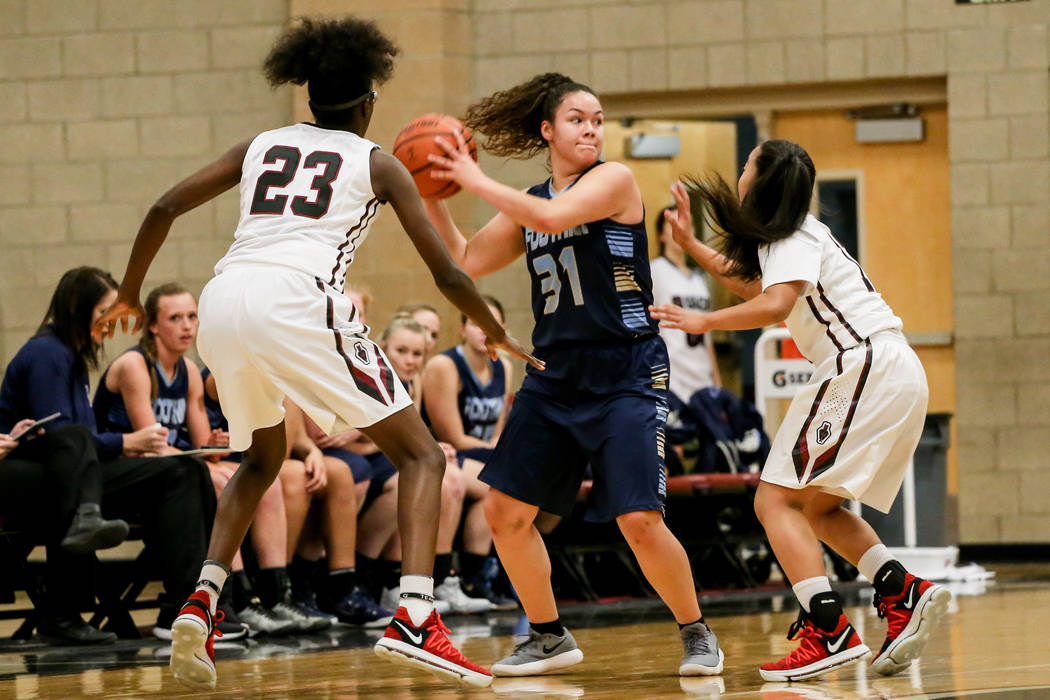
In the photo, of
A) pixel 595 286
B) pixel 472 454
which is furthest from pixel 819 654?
pixel 472 454

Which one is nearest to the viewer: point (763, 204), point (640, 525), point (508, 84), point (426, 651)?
point (426, 651)

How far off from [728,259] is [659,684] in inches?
48.8

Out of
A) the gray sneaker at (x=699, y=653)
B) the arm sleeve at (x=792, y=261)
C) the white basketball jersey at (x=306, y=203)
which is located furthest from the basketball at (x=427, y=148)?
the gray sneaker at (x=699, y=653)

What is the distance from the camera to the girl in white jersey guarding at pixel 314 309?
12.3ft

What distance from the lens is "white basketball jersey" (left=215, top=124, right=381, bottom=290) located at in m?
3.84

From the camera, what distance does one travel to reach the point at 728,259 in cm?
439

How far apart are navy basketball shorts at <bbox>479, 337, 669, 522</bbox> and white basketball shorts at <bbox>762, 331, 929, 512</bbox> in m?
0.38

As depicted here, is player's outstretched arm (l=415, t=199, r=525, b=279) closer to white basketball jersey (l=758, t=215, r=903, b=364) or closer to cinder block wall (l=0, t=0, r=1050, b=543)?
white basketball jersey (l=758, t=215, r=903, b=364)

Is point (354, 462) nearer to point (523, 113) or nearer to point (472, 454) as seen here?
point (472, 454)

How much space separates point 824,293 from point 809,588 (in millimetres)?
827

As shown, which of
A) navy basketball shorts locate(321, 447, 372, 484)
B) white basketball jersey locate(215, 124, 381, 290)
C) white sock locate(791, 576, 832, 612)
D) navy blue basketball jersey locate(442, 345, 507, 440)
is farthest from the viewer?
navy blue basketball jersey locate(442, 345, 507, 440)

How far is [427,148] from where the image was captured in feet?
14.5

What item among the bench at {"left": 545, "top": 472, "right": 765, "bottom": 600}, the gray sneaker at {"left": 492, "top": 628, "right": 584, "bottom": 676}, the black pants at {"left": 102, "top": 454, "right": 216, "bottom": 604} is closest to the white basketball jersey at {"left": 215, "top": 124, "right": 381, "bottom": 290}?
the gray sneaker at {"left": 492, "top": 628, "right": 584, "bottom": 676}

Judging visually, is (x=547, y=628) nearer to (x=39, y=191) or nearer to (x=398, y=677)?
(x=398, y=677)
